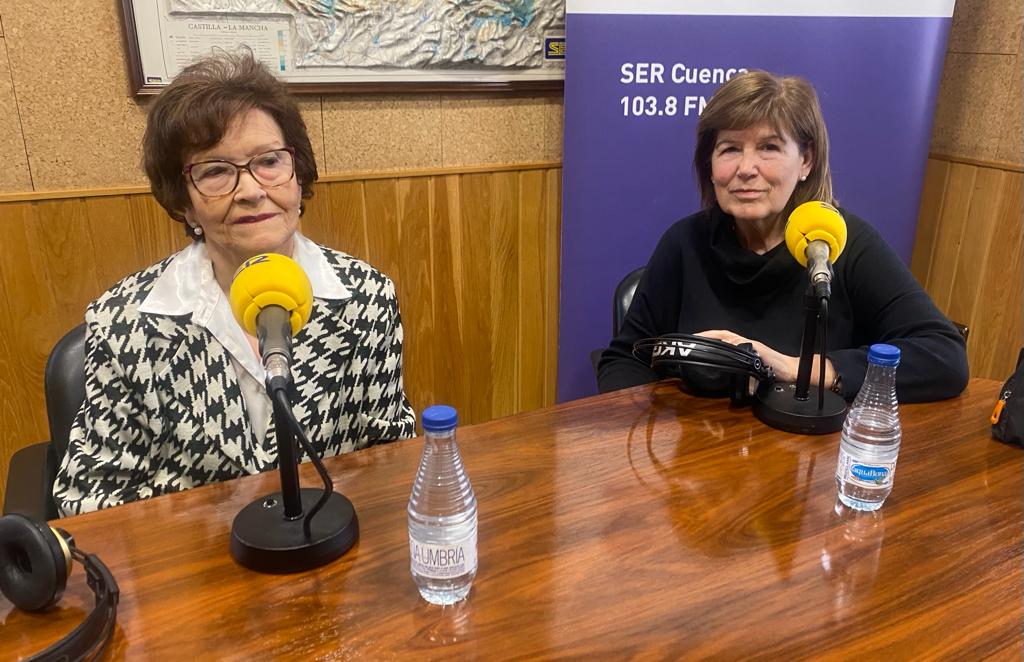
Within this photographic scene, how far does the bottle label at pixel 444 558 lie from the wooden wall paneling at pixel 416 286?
5.53 feet

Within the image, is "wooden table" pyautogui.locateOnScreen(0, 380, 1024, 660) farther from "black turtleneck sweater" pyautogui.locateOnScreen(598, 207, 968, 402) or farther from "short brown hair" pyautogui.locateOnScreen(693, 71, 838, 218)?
"short brown hair" pyautogui.locateOnScreen(693, 71, 838, 218)

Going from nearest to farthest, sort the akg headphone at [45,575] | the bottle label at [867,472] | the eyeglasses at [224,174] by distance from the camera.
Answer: the akg headphone at [45,575] < the bottle label at [867,472] < the eyeglasses at [224,174]

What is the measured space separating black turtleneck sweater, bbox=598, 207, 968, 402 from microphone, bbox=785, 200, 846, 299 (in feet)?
0.81

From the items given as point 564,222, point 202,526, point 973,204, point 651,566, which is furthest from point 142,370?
point 973,204

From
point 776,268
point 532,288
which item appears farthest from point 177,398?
point 532,288

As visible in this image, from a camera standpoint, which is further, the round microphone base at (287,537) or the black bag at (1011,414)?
the black bag at (1011,414)

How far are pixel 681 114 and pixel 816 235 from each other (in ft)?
4.28

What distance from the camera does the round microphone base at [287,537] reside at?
0.95 meters

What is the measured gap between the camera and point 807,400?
1386 mm

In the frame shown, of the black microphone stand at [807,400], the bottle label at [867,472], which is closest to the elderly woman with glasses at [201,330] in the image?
the black microphone stand at [807,400]

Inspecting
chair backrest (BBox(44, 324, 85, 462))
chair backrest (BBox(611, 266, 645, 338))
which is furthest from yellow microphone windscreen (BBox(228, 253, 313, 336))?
chair backrest (BBox(611, 266, 645, 338))

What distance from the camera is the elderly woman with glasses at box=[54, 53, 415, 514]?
1323 mm

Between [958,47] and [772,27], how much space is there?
871mm

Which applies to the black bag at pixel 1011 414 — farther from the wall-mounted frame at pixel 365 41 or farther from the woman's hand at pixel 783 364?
the wall-mounted frame at pixel 365 41
